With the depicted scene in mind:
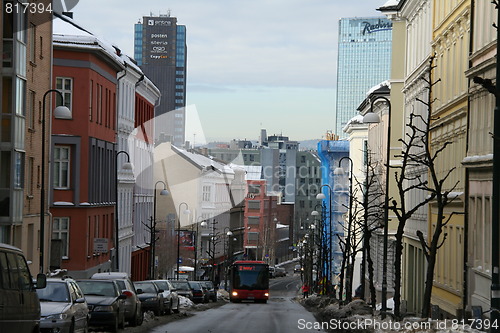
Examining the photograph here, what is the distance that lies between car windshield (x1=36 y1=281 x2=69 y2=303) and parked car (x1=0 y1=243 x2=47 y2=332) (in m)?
4.85

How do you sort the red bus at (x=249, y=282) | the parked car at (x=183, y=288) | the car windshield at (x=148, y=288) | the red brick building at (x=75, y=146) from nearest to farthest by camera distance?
the car windshield at (x=148, y=288)
the parked car at (x=183, y=288)
the red brick building at (x=75, y=146)
the red bus at (x=249, y=282)

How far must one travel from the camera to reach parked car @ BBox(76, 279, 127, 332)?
26812 millimetres

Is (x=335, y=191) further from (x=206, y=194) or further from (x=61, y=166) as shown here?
(x=61, y=166)

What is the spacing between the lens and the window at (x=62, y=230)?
193ft

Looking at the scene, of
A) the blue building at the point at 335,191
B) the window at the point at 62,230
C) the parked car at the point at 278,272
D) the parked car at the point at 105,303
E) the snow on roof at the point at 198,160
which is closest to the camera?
the parked car at the point at 105,303

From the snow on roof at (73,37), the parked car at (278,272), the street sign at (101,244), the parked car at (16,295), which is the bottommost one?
the parked car at (278,272)

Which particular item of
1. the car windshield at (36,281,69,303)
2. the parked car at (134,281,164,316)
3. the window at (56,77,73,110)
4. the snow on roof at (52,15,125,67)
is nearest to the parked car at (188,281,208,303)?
the window at (56,77,73,110)

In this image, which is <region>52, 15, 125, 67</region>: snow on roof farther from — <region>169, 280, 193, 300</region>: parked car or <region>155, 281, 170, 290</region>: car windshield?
<region>155, 281, 170, 290</region>: car windshield

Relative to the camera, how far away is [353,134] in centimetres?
10869

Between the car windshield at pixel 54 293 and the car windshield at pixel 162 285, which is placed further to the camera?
the car windshield at pixel 162 285

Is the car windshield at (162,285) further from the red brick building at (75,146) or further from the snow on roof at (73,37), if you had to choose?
the snow on roof at (73,37)

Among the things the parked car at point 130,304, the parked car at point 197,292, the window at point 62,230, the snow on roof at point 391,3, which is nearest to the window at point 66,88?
the window at point 62,230

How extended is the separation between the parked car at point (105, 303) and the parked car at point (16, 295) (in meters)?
9.22

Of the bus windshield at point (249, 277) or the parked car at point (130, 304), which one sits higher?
the parked car at point (130, 304)
